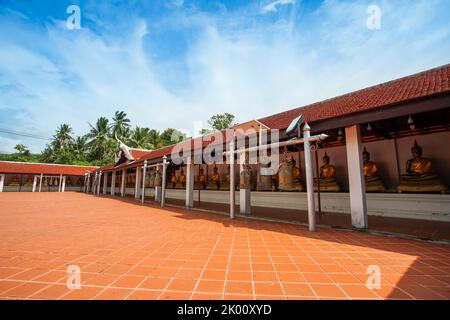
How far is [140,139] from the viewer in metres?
34.8

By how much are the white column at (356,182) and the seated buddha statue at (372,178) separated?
326 cm

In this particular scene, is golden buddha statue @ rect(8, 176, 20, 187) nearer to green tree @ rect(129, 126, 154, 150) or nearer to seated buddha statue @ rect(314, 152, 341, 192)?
green tree @ rect(129, 126, 154, 150)

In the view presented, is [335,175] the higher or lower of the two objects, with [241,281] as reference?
higher

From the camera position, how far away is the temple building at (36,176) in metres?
25.2

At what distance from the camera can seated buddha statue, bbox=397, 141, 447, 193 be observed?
247 inches

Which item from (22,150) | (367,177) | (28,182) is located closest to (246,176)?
(367,177)

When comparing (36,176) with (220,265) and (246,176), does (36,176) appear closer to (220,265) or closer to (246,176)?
(246,176)

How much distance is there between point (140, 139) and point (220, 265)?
35.2m

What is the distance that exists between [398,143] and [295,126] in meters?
5.52

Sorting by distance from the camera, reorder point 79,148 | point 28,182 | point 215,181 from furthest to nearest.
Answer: point 79,148 < point 28,182 < point 215,181

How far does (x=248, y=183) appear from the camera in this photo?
6750 mm

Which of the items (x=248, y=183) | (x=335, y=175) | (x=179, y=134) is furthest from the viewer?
(x=179, y=134)
